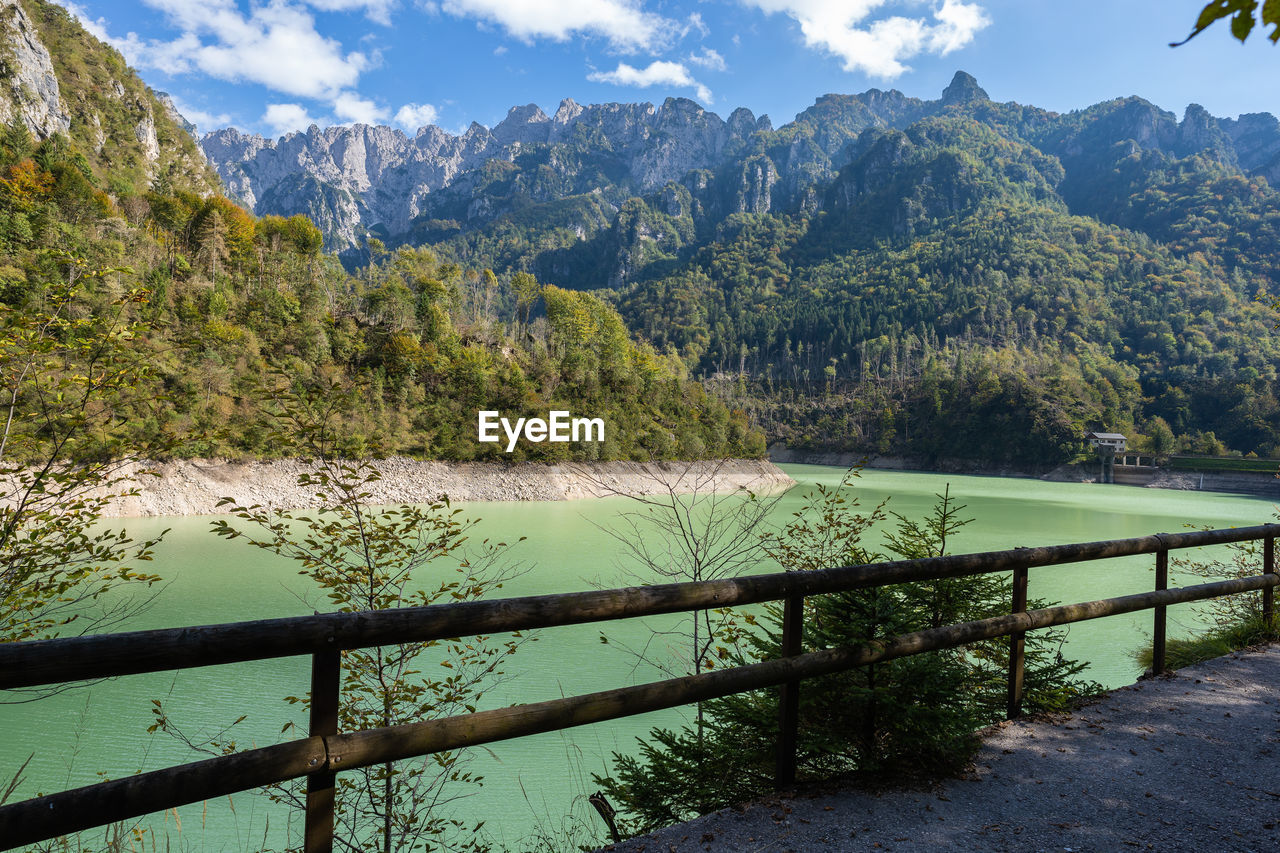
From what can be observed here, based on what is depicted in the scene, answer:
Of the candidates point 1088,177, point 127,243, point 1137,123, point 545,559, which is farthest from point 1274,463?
point 1137,123

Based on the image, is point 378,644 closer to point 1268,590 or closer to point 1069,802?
point 1069,802

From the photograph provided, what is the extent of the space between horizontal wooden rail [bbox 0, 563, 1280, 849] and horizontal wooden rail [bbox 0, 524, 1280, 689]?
212mm

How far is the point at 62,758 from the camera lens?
6344 mm

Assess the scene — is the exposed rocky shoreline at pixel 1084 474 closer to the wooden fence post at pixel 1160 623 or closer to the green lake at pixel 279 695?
the green lake at pixel 279 695

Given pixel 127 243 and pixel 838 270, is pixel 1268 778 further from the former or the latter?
pixel 838 270

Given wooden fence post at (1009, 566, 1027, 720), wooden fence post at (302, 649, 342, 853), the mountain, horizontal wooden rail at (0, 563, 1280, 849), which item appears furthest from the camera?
the mountain

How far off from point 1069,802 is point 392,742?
91.9 inches

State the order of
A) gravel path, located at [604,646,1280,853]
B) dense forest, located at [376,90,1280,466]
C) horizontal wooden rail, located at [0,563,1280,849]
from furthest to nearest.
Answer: dense forest, located at [376,90,1280,466]
gravel path, located at [604,646,1280,853]
horizontal wooden rail, located at [0,563,1280,849]

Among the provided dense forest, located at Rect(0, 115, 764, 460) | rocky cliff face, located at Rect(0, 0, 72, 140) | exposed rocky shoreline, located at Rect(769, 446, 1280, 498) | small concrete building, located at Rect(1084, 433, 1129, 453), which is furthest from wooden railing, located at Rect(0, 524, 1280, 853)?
small concrete building, located at Rect(1084, 433, 1129, 453)

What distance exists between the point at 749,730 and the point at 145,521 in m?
26.9

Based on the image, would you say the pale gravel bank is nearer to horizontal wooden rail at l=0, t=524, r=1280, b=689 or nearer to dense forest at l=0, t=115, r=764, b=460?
dense forest at l=0, t=115, r=764, b=460

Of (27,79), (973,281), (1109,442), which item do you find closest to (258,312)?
(27,79)

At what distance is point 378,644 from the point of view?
1709 millimetres

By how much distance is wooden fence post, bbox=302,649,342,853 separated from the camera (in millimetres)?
1564
